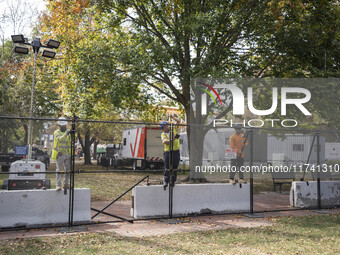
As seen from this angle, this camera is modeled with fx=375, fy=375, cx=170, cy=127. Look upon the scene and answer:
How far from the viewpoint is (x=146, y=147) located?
22672mm

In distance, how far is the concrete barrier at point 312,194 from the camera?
12.1 m

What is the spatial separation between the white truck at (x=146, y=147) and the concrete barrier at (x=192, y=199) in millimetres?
10556

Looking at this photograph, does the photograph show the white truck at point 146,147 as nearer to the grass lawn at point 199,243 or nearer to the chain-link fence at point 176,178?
the chain-link fence at point 176,178

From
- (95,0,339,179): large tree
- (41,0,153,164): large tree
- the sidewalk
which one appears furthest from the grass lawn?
(41,0,153,164): large tree

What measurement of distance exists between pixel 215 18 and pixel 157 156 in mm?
10130

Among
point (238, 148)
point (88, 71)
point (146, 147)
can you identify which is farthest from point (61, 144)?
point (146, 147)

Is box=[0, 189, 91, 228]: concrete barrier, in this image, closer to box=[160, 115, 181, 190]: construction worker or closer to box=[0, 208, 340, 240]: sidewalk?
box=[0, 208, 340, 240]: sidewalk

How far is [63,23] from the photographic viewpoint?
19.0m

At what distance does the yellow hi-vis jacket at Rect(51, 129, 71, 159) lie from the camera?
9.34 meters

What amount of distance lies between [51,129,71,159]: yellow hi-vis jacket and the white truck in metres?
12.0

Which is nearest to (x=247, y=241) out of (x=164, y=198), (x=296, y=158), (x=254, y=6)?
(x=164, y=198)

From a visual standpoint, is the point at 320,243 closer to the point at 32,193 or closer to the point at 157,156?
the point at 32,193

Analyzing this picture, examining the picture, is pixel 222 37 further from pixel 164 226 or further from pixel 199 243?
pixel 199 243

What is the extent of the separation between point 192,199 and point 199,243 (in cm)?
319
